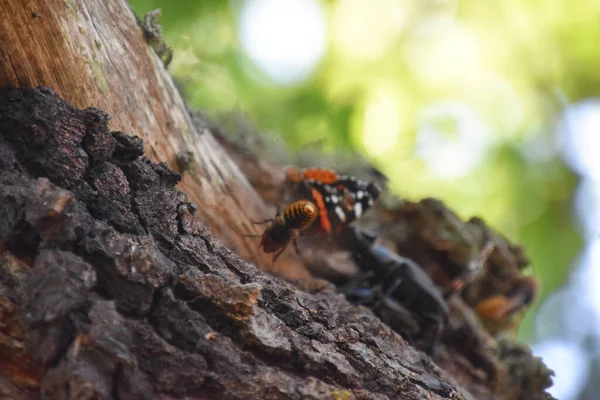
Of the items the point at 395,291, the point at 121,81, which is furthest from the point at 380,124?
the point at 121,81

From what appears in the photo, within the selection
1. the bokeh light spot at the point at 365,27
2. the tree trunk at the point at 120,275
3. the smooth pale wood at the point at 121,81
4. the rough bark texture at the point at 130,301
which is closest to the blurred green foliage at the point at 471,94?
the bokeh light spot at the point at 365,27

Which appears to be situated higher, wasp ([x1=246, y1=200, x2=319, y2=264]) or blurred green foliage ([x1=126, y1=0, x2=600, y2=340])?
blurred green foliage ([x1=126, y1=0, x2=600, y2=340])

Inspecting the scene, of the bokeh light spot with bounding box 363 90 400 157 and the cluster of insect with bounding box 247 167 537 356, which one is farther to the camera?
the bokeh light spot with bounding box 363 90 400 157

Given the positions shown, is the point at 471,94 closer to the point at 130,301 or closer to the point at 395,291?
the point at 395,291

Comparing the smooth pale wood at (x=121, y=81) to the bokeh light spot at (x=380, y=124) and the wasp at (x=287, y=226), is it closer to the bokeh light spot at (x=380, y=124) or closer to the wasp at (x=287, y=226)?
the wasp at (x=287, y=226)

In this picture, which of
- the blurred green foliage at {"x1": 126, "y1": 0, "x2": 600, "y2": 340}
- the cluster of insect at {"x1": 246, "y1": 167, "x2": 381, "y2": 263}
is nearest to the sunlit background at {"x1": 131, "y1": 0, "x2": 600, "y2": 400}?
the blurred green foliage at {"x1": 126, "y1": 0, "x2": 600, "y2": 340}

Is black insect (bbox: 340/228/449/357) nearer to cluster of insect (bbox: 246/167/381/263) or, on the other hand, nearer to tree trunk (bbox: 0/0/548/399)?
cluster of insect (bbox: 246/167/381/263)
